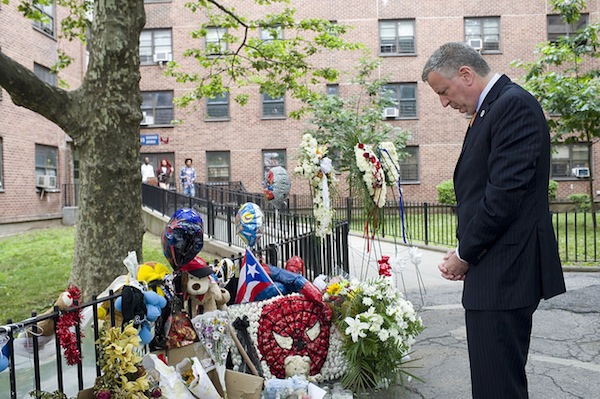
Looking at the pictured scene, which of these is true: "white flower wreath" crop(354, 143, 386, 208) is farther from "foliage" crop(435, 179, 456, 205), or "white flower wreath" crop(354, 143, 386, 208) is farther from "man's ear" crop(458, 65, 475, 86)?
"foliage" crop(435, 179, 456, 205)

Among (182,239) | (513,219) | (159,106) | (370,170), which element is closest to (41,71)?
(159,106)

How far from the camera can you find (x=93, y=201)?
264 inches

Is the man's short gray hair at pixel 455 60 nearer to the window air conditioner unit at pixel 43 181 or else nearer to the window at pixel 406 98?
the window air conditioner unit at pixel 43 181

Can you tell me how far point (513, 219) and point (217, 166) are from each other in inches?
957

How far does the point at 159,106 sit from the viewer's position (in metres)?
26.3

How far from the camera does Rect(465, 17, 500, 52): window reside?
2605cm

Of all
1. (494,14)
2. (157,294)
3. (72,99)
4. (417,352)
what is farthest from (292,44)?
(494,14)

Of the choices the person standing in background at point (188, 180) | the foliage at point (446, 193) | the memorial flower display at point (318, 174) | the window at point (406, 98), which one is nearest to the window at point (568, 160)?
the foliage at point (446, 193)

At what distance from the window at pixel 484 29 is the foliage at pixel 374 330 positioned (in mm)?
24502

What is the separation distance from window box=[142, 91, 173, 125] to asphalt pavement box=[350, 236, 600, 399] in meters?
20.4

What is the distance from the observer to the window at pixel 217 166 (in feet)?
A: 85.7

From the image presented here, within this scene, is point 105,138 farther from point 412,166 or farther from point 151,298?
point 412,166

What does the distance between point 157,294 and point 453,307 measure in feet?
16.8

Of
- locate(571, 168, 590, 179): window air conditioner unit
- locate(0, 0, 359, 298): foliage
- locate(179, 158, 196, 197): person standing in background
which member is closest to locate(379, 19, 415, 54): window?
locate(571, 168, 590, 179): window air conditioner unit
